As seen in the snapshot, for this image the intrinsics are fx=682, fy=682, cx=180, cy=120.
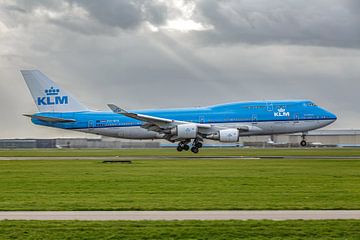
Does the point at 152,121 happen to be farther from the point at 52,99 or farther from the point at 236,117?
the point at 52,99

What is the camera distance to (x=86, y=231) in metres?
14.5

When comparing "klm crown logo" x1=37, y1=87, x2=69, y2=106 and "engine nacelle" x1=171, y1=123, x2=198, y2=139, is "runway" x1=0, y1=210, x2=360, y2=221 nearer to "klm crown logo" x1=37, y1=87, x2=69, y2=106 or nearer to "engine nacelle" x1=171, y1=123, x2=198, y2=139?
"engine nacelle" x1=171, y1=123, x2=198, y2=139

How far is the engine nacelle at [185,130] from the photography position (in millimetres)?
61250

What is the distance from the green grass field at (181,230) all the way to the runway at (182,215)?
87cm

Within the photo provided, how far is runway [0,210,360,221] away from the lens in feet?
54.5

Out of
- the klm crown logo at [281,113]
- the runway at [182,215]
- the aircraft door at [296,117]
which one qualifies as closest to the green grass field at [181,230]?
the runway at [182,215]

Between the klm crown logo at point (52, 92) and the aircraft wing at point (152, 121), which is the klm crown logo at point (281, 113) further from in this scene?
the klm crown logo at point (52, 92)

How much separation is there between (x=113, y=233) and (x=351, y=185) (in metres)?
14.9

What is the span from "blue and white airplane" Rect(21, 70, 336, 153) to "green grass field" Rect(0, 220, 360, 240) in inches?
1772

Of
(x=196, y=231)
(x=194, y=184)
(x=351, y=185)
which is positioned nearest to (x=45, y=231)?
(x=196, y=231)

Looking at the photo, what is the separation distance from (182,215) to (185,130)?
44.1 metres

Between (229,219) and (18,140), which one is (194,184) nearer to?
(229,219)

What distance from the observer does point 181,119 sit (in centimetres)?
6550

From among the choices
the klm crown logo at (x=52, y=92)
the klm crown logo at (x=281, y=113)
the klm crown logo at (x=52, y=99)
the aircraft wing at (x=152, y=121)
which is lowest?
the aircraft wing at (x=152, y=121)
